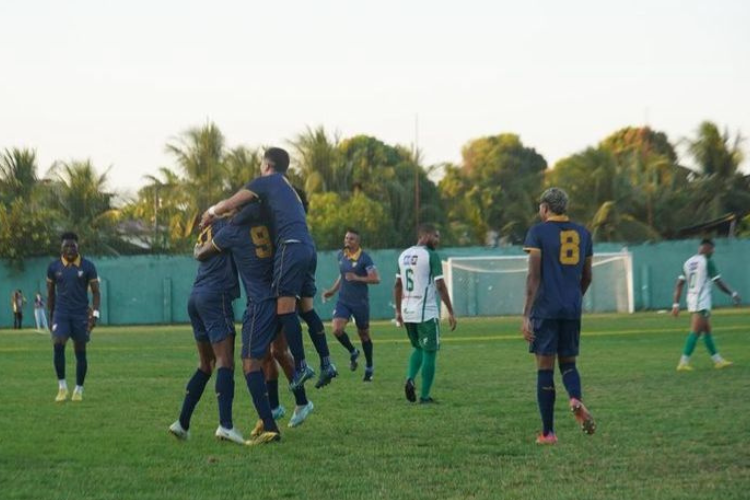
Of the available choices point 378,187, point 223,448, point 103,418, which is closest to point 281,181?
point 223,448

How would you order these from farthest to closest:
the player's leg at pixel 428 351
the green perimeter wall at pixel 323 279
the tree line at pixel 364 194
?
1. the tree line at pixel 364 194
2. the green perimeter wall at pixel 323 279
3. the player's leg at pixel 428 351

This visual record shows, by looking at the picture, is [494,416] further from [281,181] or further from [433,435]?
[281,181]

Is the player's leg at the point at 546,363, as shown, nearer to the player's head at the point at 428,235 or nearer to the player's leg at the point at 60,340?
the player's head at the point at 428,235

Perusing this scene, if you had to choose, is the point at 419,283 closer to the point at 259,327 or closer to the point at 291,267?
the point at 259,327

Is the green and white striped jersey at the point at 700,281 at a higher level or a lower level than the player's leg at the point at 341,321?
higher

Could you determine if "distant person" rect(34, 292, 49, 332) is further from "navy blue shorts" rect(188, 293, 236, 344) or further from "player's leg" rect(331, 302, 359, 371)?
"navy blue shorts" rect(188, 293, 236, 344)

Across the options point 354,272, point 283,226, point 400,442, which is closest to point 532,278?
point 400,442

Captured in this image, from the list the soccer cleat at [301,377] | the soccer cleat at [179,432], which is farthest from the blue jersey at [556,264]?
the soccer cleat at [179,432]

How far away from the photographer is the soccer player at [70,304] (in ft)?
52.4

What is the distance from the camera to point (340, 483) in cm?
874

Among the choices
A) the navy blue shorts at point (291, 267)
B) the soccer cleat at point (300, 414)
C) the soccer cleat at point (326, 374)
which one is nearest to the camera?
the navy blue shorts at point (291, 267)

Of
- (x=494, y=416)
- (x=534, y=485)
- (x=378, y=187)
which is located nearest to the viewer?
(x=534, y=485)

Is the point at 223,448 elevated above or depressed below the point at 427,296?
below

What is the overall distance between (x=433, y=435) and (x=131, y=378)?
8.63 metres
